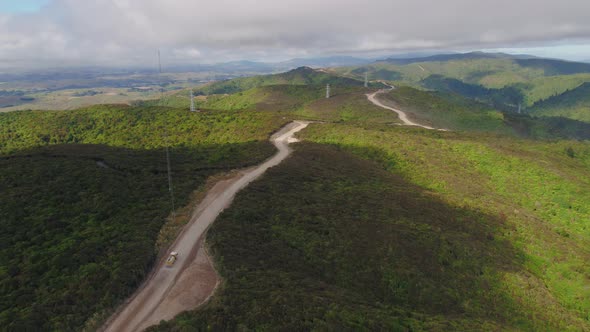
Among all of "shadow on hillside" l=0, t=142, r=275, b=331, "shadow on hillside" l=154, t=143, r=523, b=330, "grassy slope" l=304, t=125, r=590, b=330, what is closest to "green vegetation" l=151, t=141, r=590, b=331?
"shadow on hillside" l=154, t=143, r=523, b=330

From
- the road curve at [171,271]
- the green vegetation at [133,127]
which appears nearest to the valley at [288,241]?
the road curve at [171,271]

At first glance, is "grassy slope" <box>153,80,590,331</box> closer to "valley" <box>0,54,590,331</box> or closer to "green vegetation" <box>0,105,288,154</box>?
"valley" <box>0,54,590,331</box>

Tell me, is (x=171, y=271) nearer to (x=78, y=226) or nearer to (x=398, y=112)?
(x=78, y=226)

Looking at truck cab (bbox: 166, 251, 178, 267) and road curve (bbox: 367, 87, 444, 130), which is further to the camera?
road curve (bbox: 367, 87, 444, 130)

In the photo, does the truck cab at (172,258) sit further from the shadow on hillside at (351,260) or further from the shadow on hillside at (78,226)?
the shadow on hillside at (351,260)

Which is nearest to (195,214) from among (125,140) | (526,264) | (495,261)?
(495,261)

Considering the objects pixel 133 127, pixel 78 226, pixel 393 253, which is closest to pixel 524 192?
pixel 393 253
